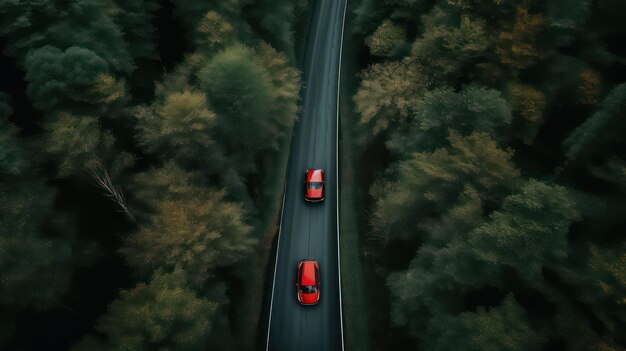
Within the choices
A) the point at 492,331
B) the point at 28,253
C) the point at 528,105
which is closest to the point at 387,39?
the point at 528,105

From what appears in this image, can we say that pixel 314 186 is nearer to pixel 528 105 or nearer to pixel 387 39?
pixel 387 39

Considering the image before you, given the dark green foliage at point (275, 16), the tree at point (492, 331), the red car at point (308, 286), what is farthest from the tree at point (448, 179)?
the dark green foliage at point (275, 16)

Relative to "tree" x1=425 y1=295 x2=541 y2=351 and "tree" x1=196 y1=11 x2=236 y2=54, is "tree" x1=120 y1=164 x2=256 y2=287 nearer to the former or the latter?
"tree" x1=196 y1=11 x2=236 y2=54

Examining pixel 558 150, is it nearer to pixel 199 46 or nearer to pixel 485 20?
pixel 485 20

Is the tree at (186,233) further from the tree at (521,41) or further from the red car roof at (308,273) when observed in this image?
the tree at (521,41)

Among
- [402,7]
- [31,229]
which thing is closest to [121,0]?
[31,229]

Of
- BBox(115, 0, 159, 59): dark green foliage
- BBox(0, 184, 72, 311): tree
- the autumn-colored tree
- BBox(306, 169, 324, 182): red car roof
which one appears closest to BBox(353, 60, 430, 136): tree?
BBox(306, 169, 324, 182): red car roof
